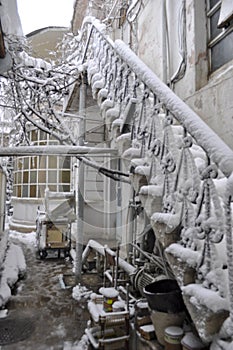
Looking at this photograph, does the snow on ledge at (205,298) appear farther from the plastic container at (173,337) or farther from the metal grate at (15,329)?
the metal grate at (15,329)

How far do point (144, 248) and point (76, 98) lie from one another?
4.76 meters

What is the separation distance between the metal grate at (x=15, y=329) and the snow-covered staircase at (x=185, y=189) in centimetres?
340

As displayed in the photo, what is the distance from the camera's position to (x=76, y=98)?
26.0 ft

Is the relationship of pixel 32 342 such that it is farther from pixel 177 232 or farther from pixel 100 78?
pixel 100 78

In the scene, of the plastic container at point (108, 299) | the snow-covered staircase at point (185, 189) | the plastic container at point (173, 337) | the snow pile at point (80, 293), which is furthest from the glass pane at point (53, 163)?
the plastic container at point (173, 337)

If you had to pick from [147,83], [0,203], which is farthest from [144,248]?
[0,203]

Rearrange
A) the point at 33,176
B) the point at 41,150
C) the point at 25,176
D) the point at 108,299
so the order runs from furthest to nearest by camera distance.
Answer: the point at 25,176
the point at 33,176
the point at 41,150
the point at 108,299

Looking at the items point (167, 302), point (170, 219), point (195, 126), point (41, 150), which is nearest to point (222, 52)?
point (195, 126)

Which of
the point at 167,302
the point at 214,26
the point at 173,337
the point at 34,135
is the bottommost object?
the point at 173,337

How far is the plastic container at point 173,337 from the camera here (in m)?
2.24

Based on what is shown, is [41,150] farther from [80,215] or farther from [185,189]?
[185,189]

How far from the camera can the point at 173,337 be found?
2.28 m

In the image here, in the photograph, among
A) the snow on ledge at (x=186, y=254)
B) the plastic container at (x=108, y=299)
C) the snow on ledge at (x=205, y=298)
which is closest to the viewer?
the snow on ledge at (x=205, y=298)

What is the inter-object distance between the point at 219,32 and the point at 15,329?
5561 mm
